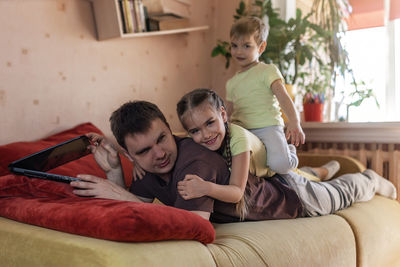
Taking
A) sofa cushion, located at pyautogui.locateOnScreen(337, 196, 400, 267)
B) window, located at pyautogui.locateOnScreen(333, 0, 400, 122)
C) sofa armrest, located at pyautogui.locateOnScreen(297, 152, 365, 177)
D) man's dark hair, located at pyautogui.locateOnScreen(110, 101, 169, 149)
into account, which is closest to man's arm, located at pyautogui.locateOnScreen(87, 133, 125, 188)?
man's dark hair, located at pyautogui.locateOnScreen(110, 101, 169, 149)

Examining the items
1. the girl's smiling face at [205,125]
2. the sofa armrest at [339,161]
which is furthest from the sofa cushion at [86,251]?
the sofa armrest at [339,161]

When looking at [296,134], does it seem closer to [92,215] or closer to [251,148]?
[251,148]

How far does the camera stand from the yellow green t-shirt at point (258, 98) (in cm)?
174

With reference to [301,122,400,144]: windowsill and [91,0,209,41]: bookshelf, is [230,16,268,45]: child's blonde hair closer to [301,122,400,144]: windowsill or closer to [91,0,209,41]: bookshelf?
[91,0,209,41]: bookshelf

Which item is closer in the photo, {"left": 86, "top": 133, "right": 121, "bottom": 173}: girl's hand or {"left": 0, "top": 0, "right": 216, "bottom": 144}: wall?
{"left": 86, "top": 133, "right": 121, "bottom": 173}: girl's hand

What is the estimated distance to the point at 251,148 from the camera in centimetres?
150

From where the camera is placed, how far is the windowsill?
242 cm

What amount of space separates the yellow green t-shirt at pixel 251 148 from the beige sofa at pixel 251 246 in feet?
0.82

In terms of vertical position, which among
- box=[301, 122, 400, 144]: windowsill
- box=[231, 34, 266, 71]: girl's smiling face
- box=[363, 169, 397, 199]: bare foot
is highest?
box=[231, 34, 266, 71]: girl's smiling face

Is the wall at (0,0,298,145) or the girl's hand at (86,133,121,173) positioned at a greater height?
the wall at (0,0,298,145)

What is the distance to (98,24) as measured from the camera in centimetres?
230

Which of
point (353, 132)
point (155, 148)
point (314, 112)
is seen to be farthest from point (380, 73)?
point (155, 148)

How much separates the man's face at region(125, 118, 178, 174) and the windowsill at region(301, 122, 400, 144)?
1.61 metres

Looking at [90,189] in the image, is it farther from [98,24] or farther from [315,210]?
[98,24]
